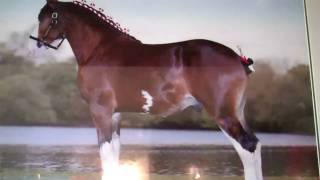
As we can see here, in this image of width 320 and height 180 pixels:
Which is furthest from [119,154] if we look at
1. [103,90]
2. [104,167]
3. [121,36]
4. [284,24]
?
[284,24]

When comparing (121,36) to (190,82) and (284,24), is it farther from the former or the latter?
(284,24)

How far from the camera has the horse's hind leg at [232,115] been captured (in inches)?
35.1

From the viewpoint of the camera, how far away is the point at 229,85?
92cm

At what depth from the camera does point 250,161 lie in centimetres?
89

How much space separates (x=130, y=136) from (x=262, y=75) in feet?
1.07

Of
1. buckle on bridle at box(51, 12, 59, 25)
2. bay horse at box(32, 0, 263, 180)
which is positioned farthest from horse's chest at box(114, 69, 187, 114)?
buckle on bridle at box(51, 12, 59, 25)

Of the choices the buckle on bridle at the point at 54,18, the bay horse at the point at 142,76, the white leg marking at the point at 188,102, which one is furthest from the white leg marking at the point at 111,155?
the buckle on bridle at the point at 54,18

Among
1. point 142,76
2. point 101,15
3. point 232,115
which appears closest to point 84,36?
point 101,15

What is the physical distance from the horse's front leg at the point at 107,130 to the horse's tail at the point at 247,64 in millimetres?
305

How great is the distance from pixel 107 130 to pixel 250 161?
1.04 ft

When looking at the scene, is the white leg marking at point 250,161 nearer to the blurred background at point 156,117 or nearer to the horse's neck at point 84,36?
the blurred background at point 156,117

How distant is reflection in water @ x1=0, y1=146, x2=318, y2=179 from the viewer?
0.87 meters

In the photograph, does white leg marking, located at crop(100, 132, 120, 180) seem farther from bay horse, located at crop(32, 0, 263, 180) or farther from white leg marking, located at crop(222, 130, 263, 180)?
white leg marking, located at crop(222, 130, 263, 180)

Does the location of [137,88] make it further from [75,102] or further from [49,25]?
[49,25]
